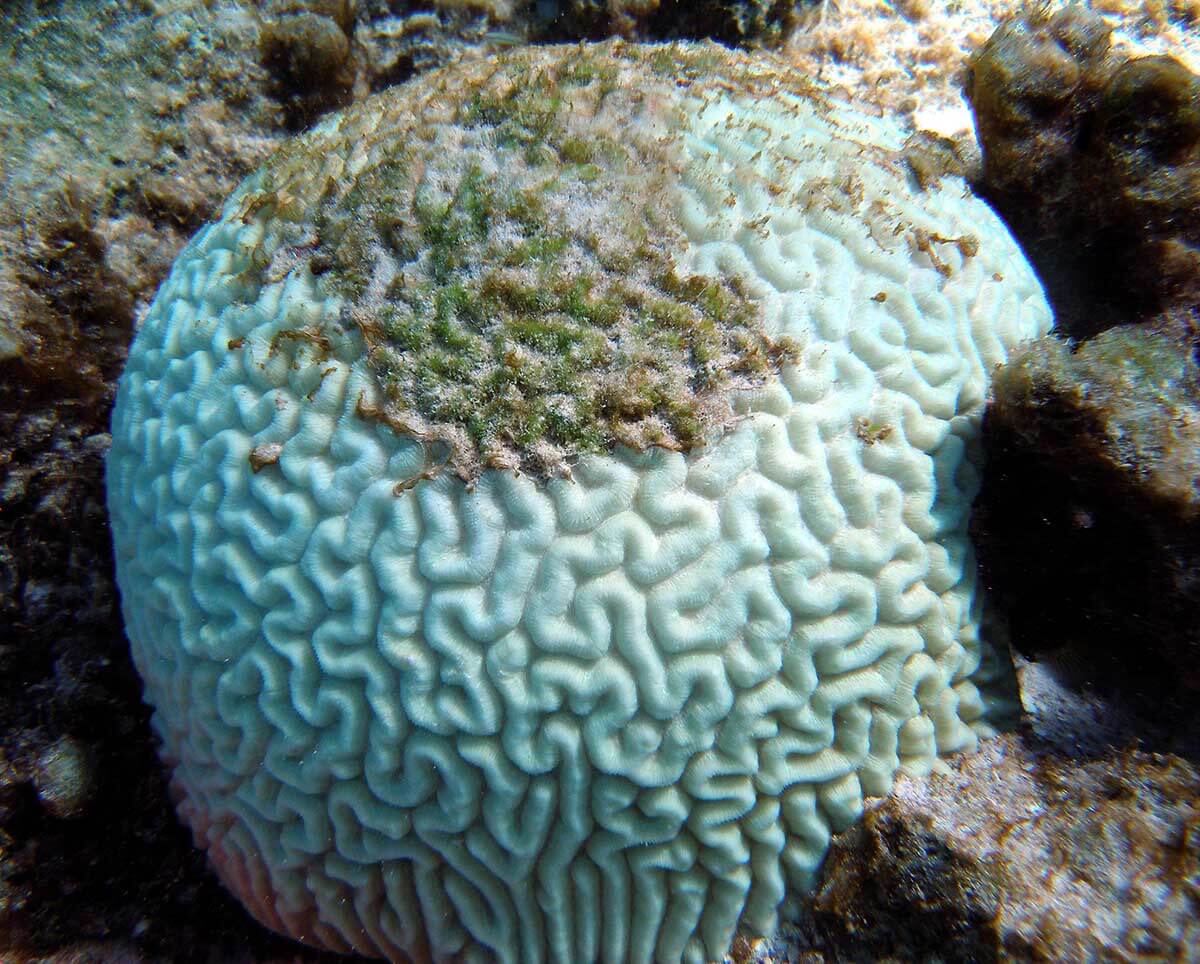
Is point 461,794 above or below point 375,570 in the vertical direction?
below

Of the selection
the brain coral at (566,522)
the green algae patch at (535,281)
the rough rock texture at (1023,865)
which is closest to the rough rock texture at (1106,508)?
the brain coral at (566,522)

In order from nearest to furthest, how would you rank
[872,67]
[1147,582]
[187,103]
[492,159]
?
1. [1147,582]
2. [492,159]
3. [187,103]
4. [872,67]

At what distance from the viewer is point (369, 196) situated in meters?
2.32

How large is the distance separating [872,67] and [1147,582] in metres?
3.03

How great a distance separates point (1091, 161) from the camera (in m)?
2.61

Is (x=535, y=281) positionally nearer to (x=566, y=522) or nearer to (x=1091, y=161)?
(x=566, y=522)

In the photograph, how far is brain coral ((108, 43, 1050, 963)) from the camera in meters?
2.00

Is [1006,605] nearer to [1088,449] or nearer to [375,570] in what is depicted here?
[1088,449]

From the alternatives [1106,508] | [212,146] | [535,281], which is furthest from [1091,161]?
[212,146]

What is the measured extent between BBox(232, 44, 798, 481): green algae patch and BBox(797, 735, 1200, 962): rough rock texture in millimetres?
1337

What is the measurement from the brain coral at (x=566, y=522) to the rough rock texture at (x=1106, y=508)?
0.54ft

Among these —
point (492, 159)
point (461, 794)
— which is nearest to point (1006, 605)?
point (461, 794)

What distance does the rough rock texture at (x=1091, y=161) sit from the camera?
2365 millimetres

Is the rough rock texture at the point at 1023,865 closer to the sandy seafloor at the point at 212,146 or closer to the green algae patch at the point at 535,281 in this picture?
the sandy seafloor at the point at 212,146
